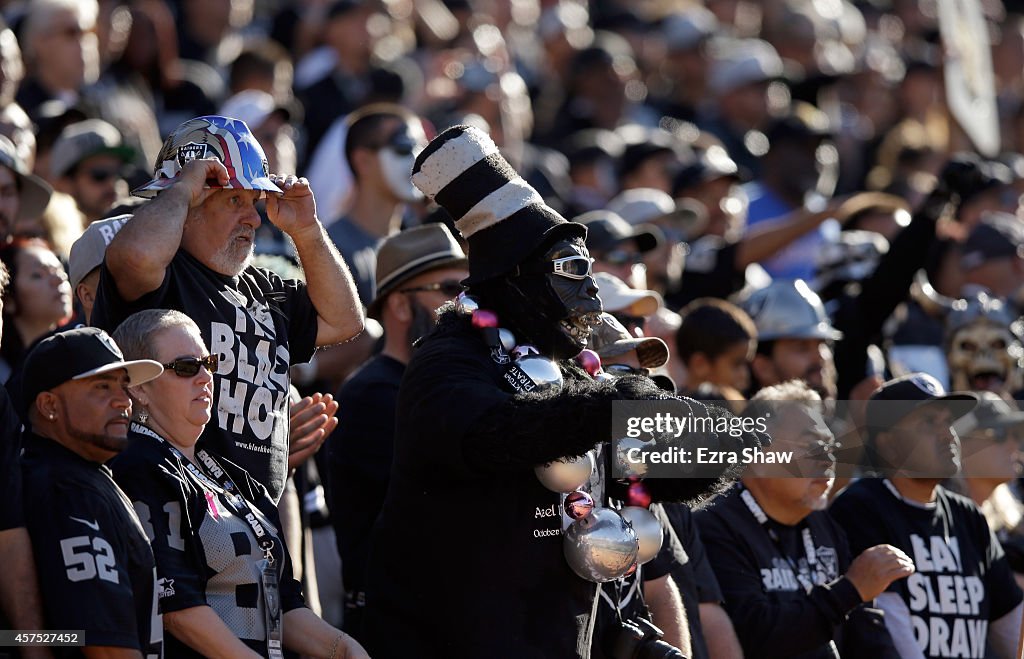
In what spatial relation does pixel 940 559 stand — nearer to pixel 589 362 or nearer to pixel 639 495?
pixel 639 495

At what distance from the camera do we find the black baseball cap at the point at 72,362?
448 cm

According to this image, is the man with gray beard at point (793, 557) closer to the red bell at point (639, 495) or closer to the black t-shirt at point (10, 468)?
the red bell at point (639, 495)

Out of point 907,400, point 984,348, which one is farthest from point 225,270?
A: point 984,348

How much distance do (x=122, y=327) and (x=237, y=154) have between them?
70cm

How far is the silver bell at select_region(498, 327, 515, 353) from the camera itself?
4.77 metres

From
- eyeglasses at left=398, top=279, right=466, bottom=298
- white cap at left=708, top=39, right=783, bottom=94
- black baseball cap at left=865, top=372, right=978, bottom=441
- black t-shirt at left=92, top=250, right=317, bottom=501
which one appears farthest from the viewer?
white cap at left=708, top=39, right=783, bottom=94

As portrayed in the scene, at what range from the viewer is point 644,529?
4.89 metres

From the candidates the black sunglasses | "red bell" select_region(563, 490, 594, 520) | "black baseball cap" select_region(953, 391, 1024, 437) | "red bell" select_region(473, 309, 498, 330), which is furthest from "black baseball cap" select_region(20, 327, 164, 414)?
"black baseball cap" select_region(953, 391, 1024, 437)

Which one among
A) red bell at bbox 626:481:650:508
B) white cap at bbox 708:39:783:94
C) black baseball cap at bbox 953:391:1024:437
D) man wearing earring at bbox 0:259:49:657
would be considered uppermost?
white cap at bbox 708:39:783:94

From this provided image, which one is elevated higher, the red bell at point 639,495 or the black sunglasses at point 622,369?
the black sunglasses at point 622,369

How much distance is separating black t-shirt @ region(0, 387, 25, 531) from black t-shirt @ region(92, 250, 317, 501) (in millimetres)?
625

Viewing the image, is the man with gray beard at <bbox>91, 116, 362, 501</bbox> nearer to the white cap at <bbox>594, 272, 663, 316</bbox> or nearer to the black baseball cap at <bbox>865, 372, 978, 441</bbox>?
the white cap at <bbox>594, 272, 663, 316</bbox>

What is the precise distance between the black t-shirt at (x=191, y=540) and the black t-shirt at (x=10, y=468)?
1.14ft

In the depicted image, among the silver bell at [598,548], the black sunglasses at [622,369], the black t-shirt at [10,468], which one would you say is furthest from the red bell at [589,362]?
the black t-shirt at [10,468]
